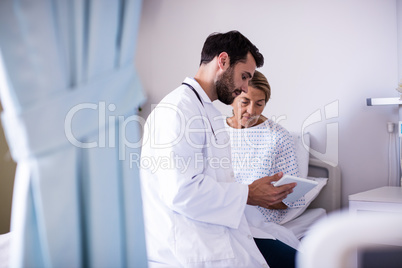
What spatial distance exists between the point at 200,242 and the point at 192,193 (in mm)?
169

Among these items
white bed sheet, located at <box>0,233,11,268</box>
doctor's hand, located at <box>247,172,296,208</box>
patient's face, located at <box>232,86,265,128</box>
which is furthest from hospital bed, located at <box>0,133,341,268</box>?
white bed sheet, located at <box>0,233,11,268</box>

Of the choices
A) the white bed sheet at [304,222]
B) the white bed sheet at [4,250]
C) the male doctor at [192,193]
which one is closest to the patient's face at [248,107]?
the white bed sheet at [304,222]

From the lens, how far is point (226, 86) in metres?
1.57

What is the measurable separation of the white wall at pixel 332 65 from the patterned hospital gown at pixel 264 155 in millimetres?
362

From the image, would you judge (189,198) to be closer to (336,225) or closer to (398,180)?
(336,225)

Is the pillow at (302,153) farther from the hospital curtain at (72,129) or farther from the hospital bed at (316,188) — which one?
the hospital curtain at (72,129)

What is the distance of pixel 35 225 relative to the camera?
Result: 2.05 feet

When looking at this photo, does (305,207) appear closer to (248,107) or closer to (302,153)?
(302,153)

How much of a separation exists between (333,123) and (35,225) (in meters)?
1.99

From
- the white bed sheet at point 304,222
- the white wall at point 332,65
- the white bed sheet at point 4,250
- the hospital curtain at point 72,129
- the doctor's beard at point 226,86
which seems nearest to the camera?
the hospital curtain at point 72,129

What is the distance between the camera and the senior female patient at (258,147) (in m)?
1.91

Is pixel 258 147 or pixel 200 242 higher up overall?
pixel 258 147

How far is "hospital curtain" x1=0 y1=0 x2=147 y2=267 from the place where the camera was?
60 centimetres

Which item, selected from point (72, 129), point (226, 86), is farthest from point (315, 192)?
point (72, 129)
